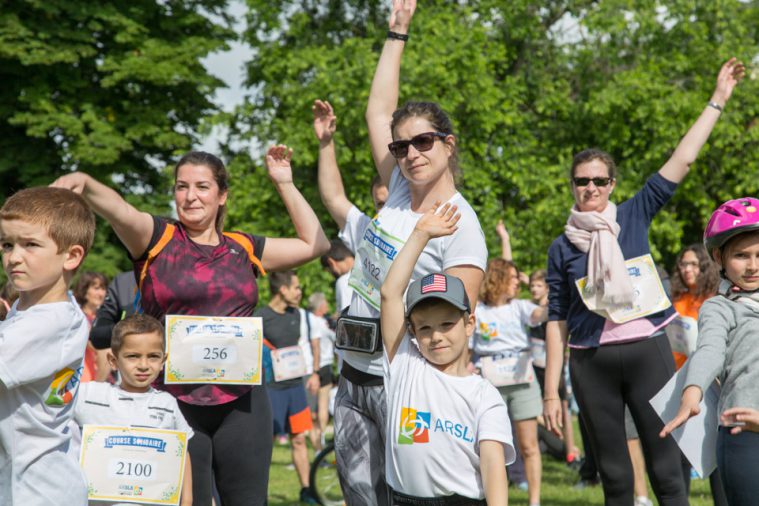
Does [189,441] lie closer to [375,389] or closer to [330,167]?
[375,389]

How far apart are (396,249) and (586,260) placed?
1.94m

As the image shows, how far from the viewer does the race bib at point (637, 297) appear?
5.25 m

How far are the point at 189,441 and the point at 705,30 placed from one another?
21897 millimetres

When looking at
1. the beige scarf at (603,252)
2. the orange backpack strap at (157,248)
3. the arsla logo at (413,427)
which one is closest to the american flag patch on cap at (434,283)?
the arsla logo at (413,427)

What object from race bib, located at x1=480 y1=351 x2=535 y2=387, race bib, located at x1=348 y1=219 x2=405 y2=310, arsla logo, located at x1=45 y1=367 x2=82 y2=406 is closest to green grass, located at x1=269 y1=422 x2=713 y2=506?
race bib, located at x1=480 y1=351 x2=535 y2=387

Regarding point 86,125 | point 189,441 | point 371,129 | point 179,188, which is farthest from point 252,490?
point 86,125

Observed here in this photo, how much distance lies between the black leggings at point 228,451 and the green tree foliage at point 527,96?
17.0 metres

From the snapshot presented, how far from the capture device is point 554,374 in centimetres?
557

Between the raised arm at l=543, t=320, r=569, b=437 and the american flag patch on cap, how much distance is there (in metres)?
2.11

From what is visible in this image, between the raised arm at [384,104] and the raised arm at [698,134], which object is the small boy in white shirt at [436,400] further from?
the raised arm at [698,134]

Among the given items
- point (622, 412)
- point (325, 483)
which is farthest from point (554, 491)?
point (622, 412)

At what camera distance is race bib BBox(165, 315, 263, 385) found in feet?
14.1

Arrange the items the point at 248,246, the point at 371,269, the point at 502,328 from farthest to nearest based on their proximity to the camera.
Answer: the point at 502,328, the point at 248,246, the point at 371,269

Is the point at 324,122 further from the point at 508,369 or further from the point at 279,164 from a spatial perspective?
the point at 508,369
